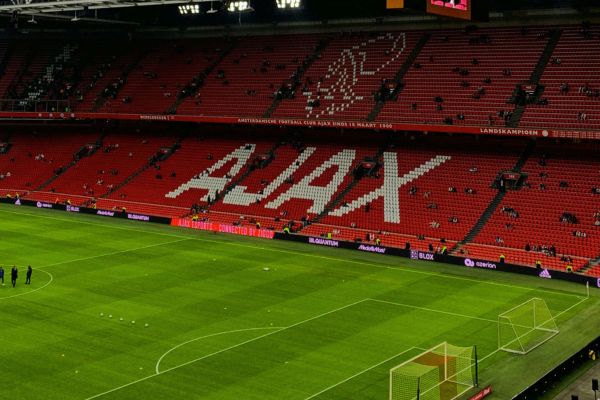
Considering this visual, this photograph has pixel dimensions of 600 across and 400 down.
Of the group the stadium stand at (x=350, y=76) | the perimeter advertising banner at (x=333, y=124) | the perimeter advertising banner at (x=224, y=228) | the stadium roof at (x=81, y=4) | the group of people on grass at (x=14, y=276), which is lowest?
the group of people on grass at (x=14, y=276)

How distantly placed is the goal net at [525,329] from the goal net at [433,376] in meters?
4.06

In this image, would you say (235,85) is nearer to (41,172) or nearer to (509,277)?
(41,172)

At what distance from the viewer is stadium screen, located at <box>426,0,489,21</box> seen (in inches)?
1126

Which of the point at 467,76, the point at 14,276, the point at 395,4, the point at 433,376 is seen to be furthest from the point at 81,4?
the point at 433,376

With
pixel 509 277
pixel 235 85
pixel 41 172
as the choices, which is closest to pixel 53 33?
pixel 41 172

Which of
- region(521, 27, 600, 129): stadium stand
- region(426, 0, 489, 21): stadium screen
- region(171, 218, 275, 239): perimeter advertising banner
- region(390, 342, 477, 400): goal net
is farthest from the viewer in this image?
region(171, 218, 275, 239): perimeter advertising banner

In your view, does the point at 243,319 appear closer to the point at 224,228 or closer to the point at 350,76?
the point at 224,228

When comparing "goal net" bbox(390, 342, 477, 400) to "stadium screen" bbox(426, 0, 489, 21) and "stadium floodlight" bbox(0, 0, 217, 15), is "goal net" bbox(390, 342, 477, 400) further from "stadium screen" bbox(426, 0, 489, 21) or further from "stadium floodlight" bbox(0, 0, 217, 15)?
"stadium floodlight" bbox(0, 0, 217, 15)

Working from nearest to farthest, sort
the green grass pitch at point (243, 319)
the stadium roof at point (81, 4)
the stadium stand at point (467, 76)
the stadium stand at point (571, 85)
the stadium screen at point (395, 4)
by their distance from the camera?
the stadium screen at point (395, 4) < the green grass pitch at point (243, 319) < the stadium stand at point (571, 85) < the stadium roof at point (81, 4) < the stadium stand at point (467, 76)

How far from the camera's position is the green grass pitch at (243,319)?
2773 centimetres

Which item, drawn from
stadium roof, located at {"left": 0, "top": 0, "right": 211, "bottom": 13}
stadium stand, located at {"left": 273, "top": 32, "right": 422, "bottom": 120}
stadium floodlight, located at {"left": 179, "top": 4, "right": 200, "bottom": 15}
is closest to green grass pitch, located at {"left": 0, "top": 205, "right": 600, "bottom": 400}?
stadium stand, located at {"left": 273, "top": 32, "right": 422, "bottom": 120}

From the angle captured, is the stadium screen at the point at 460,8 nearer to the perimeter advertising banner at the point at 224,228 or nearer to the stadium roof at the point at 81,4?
the stadium roof at the point at 81,4

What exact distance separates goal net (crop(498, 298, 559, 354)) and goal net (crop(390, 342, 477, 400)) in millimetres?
4062

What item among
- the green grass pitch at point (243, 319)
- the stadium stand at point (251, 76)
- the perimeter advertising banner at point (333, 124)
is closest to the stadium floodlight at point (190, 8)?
the stadium stand at point (251, 76)
